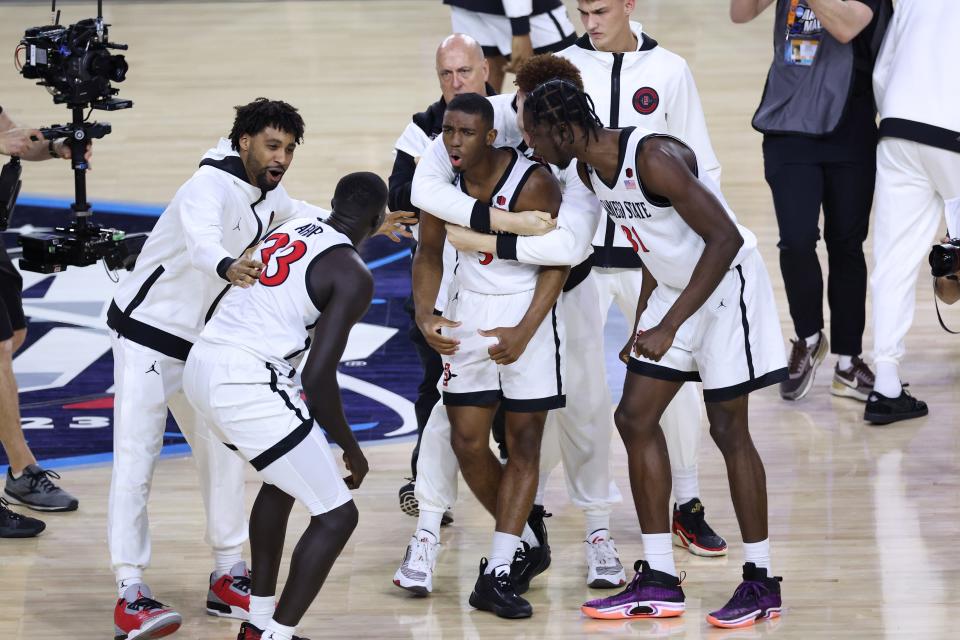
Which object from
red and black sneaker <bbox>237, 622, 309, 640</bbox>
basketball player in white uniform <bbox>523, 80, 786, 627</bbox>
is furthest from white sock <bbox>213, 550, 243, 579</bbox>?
basketball player in white uniform <bbox>523, 80, 786, 627</bbox>

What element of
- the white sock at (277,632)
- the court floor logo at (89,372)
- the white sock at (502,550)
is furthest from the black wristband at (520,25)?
the white sock at (277,632)

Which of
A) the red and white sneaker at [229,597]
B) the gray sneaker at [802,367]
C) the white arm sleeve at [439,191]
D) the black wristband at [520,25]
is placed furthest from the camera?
the black wristband at [520,25]

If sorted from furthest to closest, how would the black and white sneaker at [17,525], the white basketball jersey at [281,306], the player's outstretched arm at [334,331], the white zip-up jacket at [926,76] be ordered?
the white zip-up jacket at [926,76]
the black and white sneaker at [17,525]
the white basketball jersey at [281,306]
the player's outstretched arm at [334,331]

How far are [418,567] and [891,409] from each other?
2.30m

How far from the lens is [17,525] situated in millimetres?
4801

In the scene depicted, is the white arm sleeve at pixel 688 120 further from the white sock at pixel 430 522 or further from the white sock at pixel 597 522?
the white sock at pixel 430 522

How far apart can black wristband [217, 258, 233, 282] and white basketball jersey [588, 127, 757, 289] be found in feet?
3.43

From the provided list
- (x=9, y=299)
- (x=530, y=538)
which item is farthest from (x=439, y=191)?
(x=9, y=299)

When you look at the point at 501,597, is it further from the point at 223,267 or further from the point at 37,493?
the point at 37,493

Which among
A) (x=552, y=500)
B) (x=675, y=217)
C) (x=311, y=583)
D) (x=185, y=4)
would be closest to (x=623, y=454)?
(x=552, y=500)

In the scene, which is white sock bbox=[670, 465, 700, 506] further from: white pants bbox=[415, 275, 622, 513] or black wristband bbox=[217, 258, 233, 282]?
black wristband bbox=[217, 258, 233, 282]

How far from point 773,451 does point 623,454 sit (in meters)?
0.57

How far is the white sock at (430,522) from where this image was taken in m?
4.42


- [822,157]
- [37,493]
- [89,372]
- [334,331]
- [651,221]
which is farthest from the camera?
[89,372]
